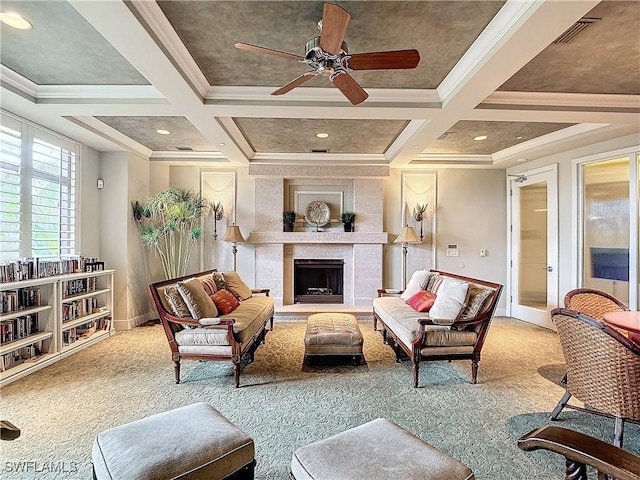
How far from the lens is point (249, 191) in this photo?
627cm

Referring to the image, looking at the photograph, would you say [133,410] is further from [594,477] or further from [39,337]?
[594,477]

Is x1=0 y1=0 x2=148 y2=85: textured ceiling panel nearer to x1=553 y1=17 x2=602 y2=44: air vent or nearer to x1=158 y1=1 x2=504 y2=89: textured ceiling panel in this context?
x1=158 y1=1 x2=504 y2=89: textured ceiling panel

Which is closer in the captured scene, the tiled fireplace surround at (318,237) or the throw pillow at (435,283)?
the throw pillow at (435,283)

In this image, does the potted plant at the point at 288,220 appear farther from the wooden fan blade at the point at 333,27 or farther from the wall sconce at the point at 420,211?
the wooden fan blade at the point at 333,27

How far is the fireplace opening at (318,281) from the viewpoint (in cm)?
634

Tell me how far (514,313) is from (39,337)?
716cm

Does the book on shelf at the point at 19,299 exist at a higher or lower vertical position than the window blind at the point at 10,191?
lower

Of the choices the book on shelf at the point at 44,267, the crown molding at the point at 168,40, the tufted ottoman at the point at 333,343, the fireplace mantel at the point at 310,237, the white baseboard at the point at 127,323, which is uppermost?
the crown molding at the point at 168,40

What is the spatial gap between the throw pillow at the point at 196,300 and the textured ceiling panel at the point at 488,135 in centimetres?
378

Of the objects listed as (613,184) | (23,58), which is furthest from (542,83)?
(23,58)

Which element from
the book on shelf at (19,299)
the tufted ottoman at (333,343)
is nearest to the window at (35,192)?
the book on shelf at (19,299)

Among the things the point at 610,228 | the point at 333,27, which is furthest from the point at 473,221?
the point at 333,27

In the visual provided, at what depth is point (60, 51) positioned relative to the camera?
2732mm

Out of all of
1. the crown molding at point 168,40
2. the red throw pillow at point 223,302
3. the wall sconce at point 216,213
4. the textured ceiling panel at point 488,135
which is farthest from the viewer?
the wall sconce at point 216,213
